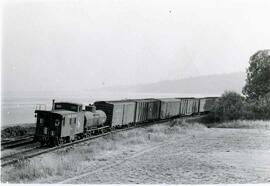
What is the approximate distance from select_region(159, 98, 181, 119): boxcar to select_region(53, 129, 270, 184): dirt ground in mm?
15538

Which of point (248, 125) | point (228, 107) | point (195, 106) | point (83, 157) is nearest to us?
point (83, 157)

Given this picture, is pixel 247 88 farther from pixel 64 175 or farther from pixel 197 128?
pixel 64 175

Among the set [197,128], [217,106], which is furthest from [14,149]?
[217,106]

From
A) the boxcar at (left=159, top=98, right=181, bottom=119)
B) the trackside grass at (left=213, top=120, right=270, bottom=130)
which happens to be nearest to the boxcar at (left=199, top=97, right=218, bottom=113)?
the boxcar at (left=159, top=98, right=181, bottom=119)

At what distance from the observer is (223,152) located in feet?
64.5

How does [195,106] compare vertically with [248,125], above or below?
above

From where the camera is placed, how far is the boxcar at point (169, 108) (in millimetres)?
39406

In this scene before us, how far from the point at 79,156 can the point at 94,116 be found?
7.72 meters

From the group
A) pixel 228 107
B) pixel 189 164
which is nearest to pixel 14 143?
pixel 189 164

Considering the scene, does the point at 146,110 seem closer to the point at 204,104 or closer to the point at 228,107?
the point at 228,107

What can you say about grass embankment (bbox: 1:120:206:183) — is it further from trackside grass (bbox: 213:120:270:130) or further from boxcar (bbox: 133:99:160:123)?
trackside grass (bbox: 213:120:270:130)

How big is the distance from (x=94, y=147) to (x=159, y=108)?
1938 centimetres

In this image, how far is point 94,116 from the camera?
82.8 feet

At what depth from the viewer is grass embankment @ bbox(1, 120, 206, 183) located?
45.9 feet
